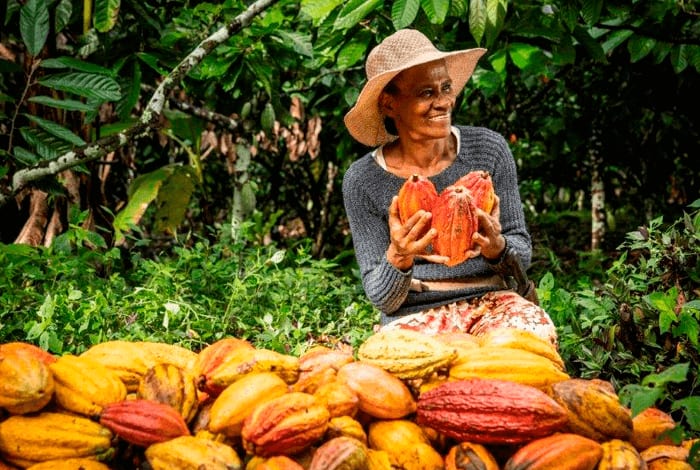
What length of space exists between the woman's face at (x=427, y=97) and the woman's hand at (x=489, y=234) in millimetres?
362

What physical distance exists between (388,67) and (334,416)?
4.06 ft

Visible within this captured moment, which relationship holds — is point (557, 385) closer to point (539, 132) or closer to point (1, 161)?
point (1, 161)

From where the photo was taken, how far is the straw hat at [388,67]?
6.87 feet

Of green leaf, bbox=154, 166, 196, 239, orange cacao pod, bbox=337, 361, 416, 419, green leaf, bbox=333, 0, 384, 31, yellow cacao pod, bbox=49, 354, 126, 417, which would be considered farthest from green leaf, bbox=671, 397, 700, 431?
green leaf, bbox=154, 166, 196, 239

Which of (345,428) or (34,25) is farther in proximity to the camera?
(34,25)

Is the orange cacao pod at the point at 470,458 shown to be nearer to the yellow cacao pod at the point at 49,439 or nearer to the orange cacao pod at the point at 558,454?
the orange cacao pod at the point at 558,454

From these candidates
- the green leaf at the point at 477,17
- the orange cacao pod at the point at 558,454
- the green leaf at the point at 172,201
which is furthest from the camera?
the green leaf at the point at 172,201

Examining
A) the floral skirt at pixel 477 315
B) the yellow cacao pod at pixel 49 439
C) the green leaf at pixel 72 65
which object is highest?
the green leaf at pixel 72 65

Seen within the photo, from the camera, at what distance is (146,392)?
1.22 metres

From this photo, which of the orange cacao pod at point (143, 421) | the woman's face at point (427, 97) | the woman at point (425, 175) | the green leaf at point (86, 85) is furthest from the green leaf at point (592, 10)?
the orange cacao pod at point (143, 421)

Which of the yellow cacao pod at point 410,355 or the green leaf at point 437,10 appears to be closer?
the yellow cacao pod at point 410,355

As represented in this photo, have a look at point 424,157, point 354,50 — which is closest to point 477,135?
point 424,157

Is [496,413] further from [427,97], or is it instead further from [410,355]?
[427,97]

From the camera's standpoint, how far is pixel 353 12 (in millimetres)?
2516
